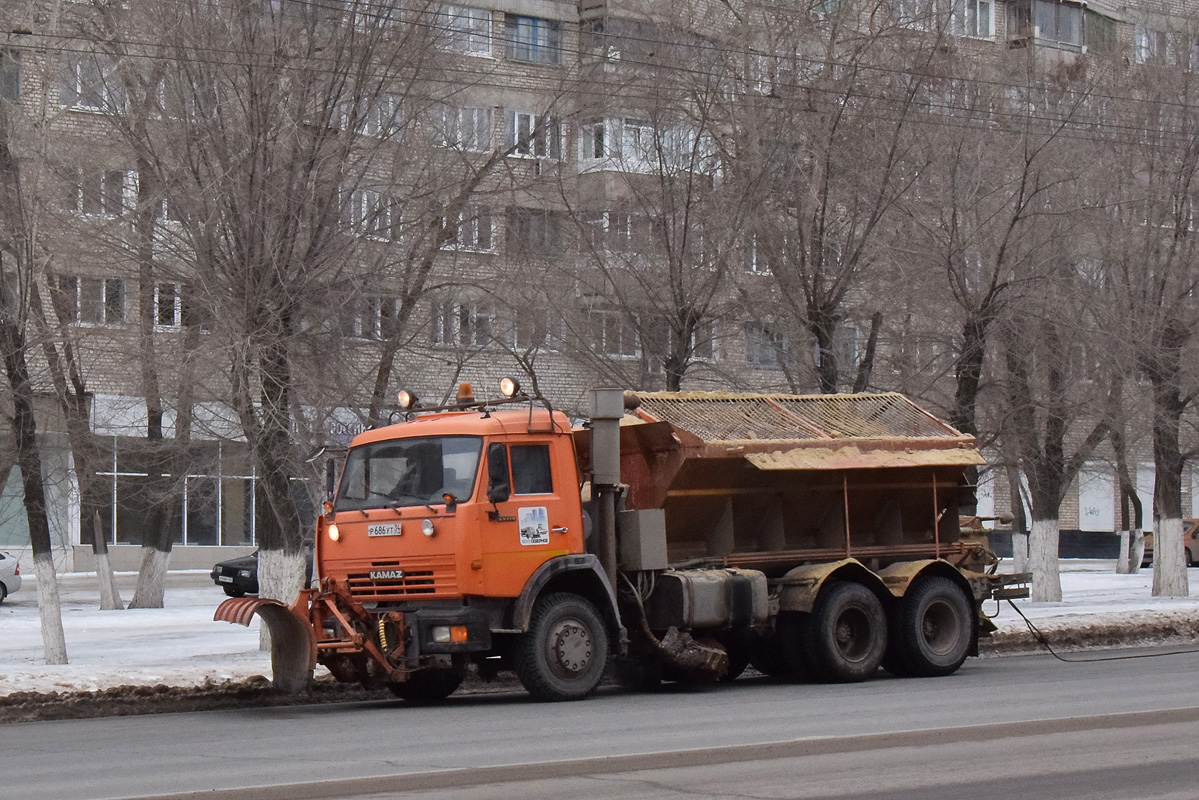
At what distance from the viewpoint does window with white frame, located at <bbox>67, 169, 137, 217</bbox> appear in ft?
62.0

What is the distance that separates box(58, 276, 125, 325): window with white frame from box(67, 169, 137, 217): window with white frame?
1.44 meters

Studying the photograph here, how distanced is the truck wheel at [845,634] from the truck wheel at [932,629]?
9.2 inches

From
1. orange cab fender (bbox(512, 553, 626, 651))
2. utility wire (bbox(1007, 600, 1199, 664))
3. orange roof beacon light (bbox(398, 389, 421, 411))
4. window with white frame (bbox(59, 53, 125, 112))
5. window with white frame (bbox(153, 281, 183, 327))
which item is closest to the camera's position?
orange cab fender (bbox(512, 553, 626, 651))

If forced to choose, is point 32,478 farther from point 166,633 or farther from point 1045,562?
point 1045,562

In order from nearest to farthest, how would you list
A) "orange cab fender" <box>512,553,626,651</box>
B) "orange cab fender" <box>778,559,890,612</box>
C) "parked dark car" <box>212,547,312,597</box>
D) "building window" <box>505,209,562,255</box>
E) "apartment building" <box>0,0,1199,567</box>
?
"orange cab fender" <box>512,553,626,651</box>
"orange cab fender" <box>778,559,890,612</box>
"apartment building" <box>0,0,1199,567</box>
"building window" <box>505,209,562,255</box>
"parked dark car" <box>212,547,312,597</box>

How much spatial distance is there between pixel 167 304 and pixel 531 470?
22.0 ft

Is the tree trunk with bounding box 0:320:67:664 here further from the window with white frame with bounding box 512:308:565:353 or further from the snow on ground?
the window with white frame with bounding box 512:308:565:353

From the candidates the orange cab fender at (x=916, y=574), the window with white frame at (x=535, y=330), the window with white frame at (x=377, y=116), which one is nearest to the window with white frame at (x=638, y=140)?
the window with white frame at (x=535, y=330)

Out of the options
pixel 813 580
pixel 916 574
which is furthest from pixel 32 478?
pixel 916 574

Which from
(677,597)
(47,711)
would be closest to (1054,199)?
(677,597)

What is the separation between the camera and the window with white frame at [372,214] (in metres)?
18.3

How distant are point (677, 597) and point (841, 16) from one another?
977 centimetres

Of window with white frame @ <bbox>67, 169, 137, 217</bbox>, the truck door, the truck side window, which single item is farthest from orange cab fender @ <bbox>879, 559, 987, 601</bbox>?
window with white frame @ <bbox>67, 169, 137, 217</bbox>

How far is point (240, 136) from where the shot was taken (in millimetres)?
17484
